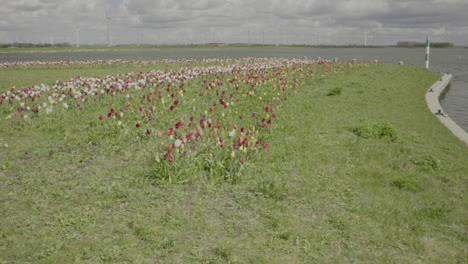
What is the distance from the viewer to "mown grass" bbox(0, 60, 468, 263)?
15.5 feet

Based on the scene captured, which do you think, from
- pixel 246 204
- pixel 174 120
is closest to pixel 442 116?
pixel 174 120

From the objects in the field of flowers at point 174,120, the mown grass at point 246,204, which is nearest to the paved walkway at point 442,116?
the mown grass at point 246,204

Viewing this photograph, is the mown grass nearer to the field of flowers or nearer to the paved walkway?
the field of flowers

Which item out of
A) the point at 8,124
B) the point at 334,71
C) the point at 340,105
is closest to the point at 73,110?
the point at 8,124

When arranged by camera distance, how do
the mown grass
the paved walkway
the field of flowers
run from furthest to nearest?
1. the paved walkway
2. the field of flowers
3. the mown grass

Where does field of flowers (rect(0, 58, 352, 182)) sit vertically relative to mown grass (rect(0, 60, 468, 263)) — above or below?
above

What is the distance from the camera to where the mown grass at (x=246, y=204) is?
4.71 metres

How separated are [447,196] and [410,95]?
15.8 metres

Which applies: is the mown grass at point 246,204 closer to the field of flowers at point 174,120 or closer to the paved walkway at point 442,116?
the field of flowers at point 174,120

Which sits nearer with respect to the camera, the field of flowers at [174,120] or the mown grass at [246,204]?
the mown grass at [246,204]

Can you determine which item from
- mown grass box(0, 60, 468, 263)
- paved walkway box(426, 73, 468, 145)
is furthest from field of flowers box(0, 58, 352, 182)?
paved walkway box(426, 73, 468, 145)

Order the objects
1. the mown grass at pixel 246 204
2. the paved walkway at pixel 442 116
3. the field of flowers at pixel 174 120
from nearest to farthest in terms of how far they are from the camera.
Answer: the mown grass at pixel 246 204 → the field of flowers at pixel 174 120 → the paved walkway at pixel 442 116

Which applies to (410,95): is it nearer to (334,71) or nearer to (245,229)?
(334,71)

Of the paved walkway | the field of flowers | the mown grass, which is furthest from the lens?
the paved walkway
